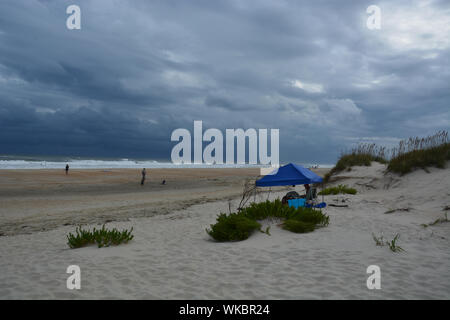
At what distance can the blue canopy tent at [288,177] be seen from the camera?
8.86 metres

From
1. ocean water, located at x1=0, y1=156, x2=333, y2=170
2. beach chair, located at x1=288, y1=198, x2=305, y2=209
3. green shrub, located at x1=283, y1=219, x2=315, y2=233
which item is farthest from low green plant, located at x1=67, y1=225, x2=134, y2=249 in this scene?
ocean water, located at x1=0, y1=156, x2=333, y2=170

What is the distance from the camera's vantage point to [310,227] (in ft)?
23.8

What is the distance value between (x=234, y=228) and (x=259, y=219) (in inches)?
43.2

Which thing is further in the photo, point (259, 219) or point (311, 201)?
point (311, 201)

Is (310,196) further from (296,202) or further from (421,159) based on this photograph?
(421,159)

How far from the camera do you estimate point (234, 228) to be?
23.9 ft

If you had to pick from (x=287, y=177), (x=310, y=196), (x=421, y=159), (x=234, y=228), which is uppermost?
(x=421, y=159)

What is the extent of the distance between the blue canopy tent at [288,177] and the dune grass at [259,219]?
2.73 ft

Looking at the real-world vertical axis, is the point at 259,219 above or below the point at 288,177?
below

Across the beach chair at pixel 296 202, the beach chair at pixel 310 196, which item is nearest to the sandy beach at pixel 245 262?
the beach chair at pixel 310 196

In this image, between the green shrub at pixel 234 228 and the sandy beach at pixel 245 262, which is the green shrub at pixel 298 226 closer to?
the sandy beach at pixel 245 262

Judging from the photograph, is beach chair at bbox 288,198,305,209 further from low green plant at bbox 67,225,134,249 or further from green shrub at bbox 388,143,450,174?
green shrub at bbox 388,143,450,174

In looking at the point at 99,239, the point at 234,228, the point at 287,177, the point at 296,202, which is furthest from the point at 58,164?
the point at 234,228
